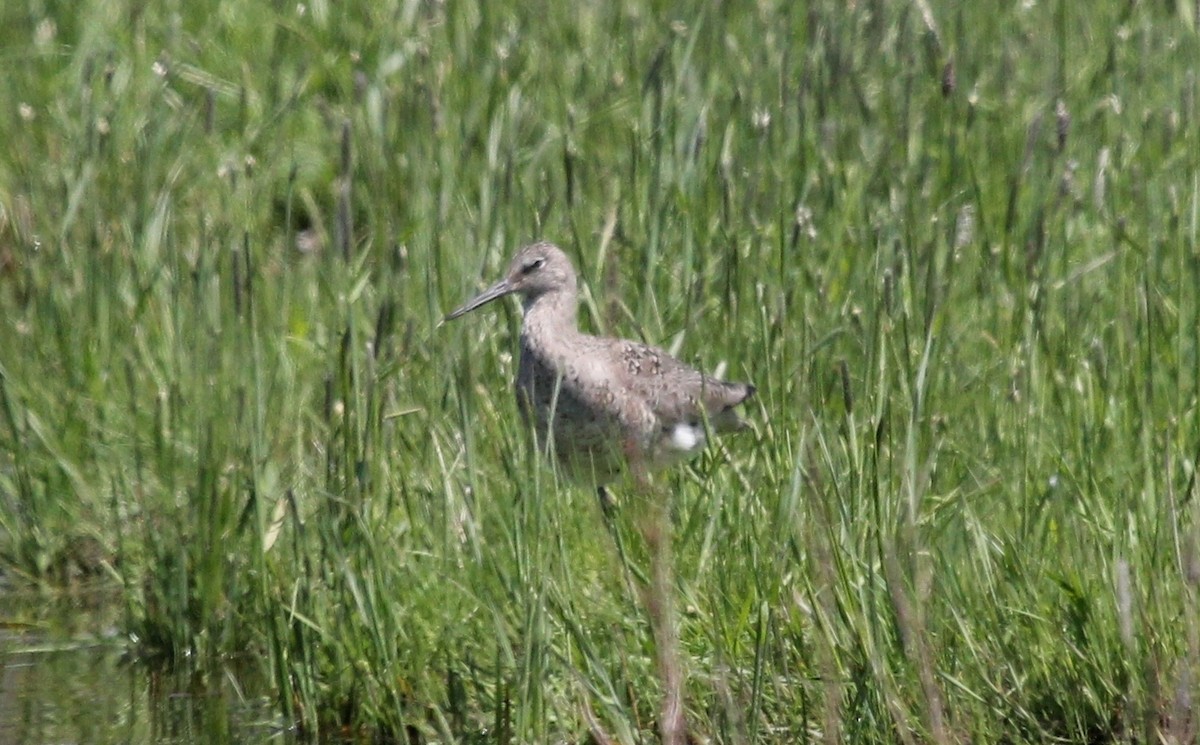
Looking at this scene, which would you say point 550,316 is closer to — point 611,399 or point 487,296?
point 487,296

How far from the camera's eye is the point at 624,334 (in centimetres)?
595

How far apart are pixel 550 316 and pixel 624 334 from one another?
0.27 m


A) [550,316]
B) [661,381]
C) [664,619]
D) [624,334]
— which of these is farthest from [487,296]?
[664,619]

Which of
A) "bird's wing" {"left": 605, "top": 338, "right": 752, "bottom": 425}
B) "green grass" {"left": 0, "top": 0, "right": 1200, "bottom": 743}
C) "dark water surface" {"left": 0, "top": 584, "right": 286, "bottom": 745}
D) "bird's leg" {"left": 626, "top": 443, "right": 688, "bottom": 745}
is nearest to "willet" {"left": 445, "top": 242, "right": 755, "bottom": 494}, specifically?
"bird's wing" {"left": 605, "top": 338, "right": 752, "bottom": 425}

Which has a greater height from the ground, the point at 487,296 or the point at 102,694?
the point at 487,296

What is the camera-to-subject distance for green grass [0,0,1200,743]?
395 centimetres

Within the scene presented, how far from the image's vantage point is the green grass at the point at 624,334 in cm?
395

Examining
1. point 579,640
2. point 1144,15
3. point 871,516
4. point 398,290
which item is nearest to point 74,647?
point 398,290

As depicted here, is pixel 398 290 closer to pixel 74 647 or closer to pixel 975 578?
pixel 74 647

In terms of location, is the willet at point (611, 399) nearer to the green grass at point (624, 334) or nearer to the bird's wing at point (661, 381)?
the bird's wing at point (661, 381)

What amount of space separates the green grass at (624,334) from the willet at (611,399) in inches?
4.3

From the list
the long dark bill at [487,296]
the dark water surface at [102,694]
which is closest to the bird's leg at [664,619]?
the dark water surface at [102,694]

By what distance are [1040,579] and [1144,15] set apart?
434cm

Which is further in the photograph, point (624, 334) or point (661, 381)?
point (624, 334)
